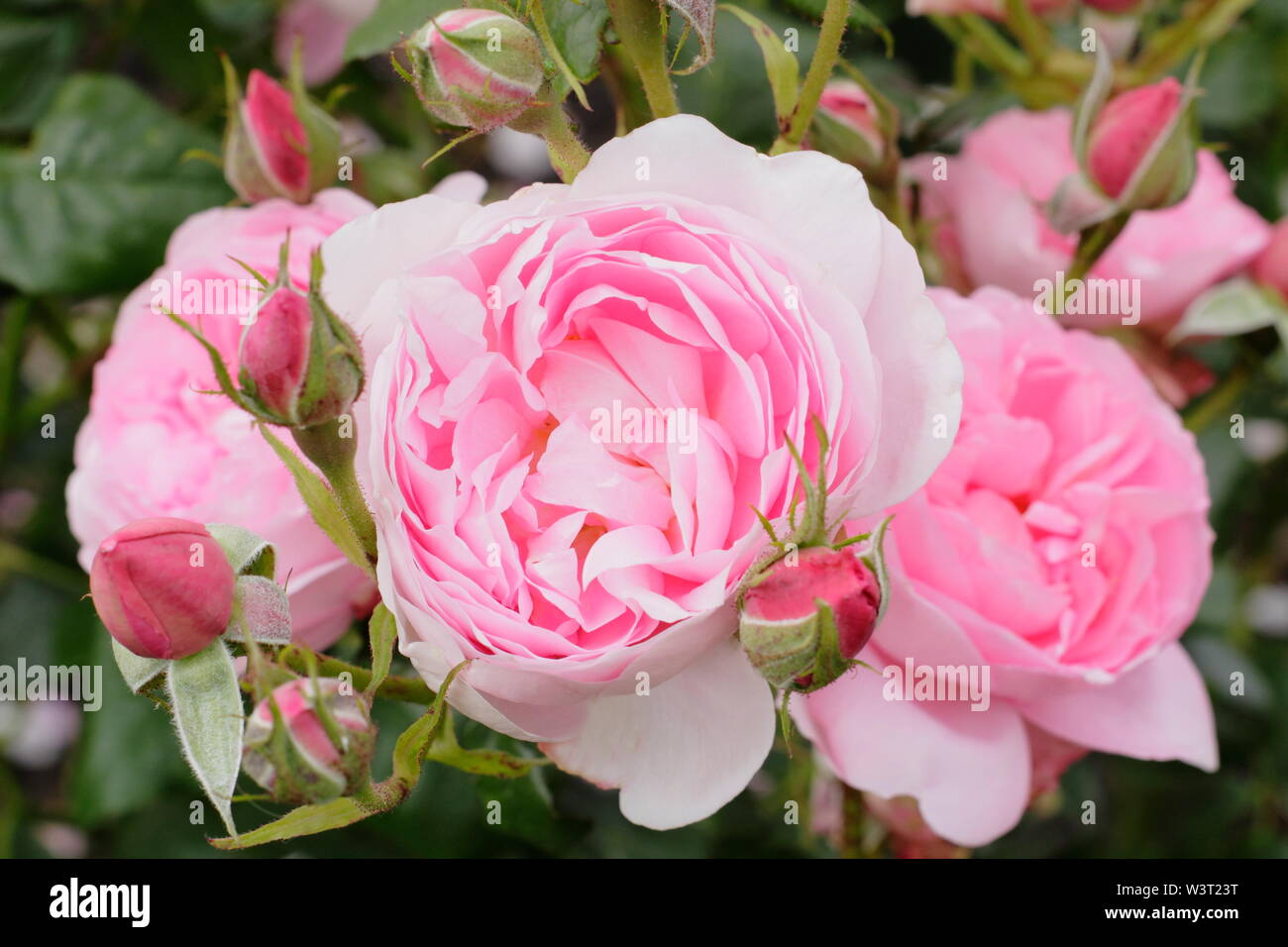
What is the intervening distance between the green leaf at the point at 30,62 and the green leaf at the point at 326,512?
0.61 metres

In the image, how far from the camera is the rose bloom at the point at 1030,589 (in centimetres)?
52

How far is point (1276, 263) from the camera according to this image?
0.72 metres

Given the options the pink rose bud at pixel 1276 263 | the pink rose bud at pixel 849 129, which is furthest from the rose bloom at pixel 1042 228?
the pink rose bud at pixel 849 129

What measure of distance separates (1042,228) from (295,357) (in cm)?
48

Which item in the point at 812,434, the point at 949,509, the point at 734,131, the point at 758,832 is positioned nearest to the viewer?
the point at 812,434

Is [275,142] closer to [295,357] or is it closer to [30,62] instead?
[295,357]

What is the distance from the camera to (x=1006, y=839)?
1.02 meters

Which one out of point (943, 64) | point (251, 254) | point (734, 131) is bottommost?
point (251, 254)

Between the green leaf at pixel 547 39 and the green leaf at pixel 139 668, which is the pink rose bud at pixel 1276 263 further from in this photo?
the green leaf at pixel 139 668

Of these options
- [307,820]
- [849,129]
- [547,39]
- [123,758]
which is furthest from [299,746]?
[123,758]

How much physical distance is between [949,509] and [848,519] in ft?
0.33
